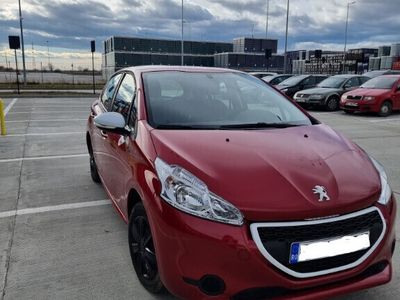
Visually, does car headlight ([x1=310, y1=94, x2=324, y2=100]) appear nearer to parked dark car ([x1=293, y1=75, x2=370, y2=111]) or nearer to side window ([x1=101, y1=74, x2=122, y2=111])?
parked dark car ([x1=293, y1=75, x2=370, y2=111])

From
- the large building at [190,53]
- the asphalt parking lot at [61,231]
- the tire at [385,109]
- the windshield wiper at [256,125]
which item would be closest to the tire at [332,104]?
the tire at [385,109]

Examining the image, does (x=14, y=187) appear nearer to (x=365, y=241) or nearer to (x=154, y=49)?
(x=365, y=241)

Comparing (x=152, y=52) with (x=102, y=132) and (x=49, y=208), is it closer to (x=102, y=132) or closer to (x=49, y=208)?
(x=49, y=208)

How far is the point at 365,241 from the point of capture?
2.35 metres

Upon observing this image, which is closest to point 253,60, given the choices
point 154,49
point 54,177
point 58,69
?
point 154,49

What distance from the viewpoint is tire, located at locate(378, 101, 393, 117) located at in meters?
14.4

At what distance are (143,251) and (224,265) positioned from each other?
2.78 feet

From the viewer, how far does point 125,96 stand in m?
3.86

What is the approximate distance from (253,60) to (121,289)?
6327 centimetres

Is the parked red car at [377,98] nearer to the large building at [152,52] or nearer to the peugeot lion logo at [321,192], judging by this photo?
the peugeot lion logo at [321,192]

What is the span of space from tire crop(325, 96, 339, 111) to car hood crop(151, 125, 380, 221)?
1410 cm

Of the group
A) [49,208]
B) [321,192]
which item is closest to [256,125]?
[321,192]

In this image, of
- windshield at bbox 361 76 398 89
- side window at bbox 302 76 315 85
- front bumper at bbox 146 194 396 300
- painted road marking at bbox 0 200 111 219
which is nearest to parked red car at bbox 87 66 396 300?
front bumper at bbox 146 194 396 300

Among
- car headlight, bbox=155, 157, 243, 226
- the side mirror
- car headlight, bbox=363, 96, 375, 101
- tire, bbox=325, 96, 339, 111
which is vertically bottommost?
tire, bbox=325, 96, 339, 111
